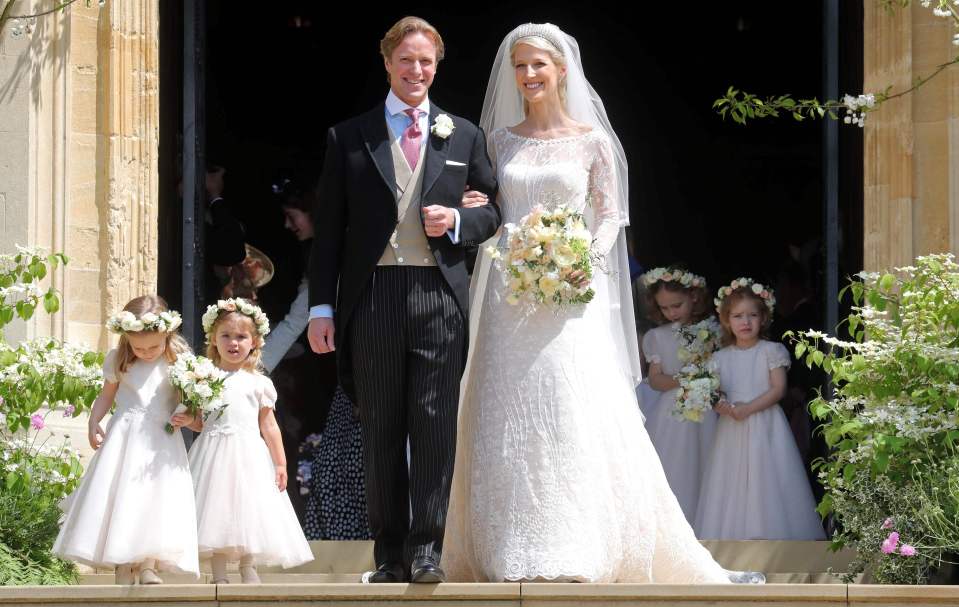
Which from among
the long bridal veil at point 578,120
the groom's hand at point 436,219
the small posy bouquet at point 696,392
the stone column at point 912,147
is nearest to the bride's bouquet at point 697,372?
the small posy bouquet at point 696,392

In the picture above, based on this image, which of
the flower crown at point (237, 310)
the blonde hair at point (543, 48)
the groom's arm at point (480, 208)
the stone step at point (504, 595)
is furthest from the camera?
the flower crown at point (237, 310)

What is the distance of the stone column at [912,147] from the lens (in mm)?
8711

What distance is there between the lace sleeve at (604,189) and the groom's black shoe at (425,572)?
1.53 metres

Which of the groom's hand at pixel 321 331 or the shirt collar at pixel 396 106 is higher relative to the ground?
the shirt collar at pixel 396 106

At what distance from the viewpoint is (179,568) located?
6.71m

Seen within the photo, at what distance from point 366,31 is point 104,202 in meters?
3.92

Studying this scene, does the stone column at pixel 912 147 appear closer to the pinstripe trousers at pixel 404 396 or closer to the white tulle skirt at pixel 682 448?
the white tulle skirt at pixel 682 448

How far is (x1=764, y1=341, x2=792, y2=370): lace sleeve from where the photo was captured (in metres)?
9.30

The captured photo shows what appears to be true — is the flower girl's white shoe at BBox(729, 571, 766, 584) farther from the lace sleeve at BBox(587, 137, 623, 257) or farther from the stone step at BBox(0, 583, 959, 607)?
the lace sleeve at BBox(587, 137, 623, 257)

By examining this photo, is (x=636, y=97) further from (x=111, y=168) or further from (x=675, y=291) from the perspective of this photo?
(x=111, y=168)

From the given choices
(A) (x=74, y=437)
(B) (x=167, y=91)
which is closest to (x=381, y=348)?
(A) (x=74, y=437)

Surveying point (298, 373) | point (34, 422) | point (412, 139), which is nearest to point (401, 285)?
point (412, 139)

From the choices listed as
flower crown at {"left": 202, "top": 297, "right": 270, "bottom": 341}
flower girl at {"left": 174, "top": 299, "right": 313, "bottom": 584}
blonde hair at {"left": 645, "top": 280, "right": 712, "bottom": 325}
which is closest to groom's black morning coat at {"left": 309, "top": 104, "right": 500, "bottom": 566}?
flower girl at {"left": 174, "top": 299, "right": 313, "bottom": 584}

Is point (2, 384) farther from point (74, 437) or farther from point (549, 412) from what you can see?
point (549, 412)
